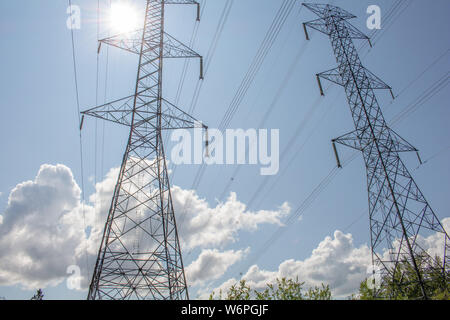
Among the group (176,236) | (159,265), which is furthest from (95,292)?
(176,236)

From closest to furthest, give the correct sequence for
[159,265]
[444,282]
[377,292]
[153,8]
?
1. [159,265]
2. [444,282]
3. [377,292]
4. [153,8]

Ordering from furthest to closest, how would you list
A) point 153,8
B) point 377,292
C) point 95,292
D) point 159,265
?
point 153,8, point 377,292, point 159,265, point 95,292

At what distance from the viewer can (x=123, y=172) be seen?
13.2m

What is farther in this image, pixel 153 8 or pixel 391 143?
pixel 153 8

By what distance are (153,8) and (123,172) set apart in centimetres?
1241

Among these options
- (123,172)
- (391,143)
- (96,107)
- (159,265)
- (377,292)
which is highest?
(96,107)

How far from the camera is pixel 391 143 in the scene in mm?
15328

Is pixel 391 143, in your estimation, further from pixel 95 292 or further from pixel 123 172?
pixel 95 292

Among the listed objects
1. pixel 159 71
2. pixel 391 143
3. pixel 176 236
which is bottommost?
pixel 176 236

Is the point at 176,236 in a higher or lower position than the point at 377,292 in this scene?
higher

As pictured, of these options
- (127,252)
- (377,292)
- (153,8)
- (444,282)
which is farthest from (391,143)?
(153,8)
